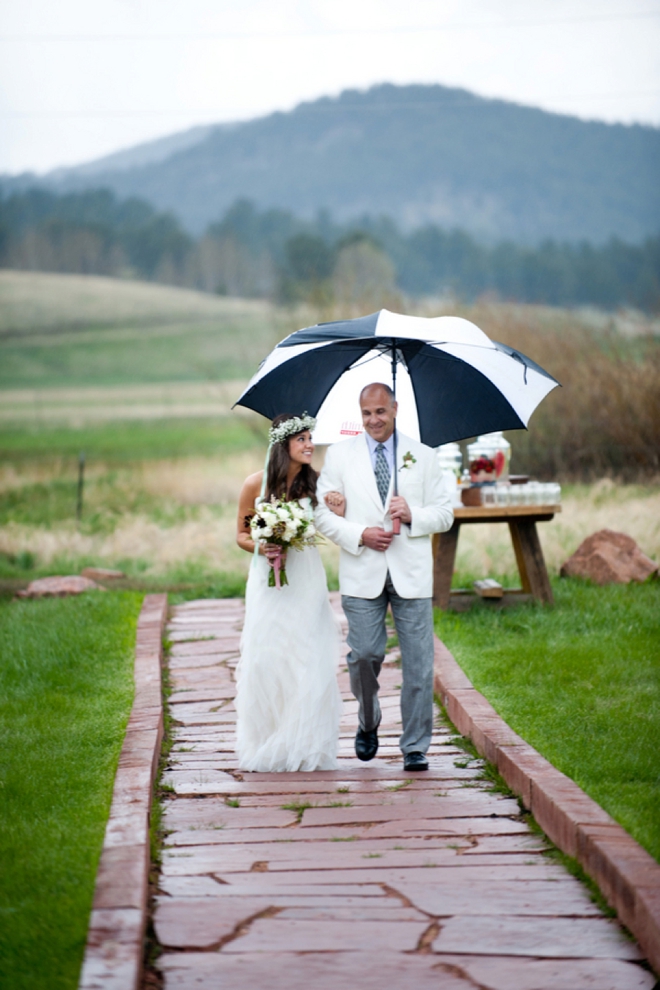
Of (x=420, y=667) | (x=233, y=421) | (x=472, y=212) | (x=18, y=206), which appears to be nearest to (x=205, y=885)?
(x=420, y=667)

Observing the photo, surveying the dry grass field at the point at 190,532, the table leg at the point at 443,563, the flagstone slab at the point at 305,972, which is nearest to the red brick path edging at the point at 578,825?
the flagstone slab at the point at 305,972

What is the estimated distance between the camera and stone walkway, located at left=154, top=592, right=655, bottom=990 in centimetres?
367

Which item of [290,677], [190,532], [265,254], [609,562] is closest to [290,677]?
[290,677]

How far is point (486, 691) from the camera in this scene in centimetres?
734

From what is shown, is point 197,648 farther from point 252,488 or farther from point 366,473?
point 366,473

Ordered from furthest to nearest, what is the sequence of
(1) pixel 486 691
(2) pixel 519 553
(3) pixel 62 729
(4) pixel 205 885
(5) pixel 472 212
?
(5) pixel 472 212 < (2) pixel 519 553 < (1) pixel 486 691 < (3) pixel 62 729 < (4) pixel 205 885

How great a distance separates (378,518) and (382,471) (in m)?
0.26

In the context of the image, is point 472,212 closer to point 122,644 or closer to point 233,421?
point 233,421

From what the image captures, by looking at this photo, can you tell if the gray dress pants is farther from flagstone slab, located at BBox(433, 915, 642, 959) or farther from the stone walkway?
flagstone slab, located at BBox(433, 915, 642, 959)

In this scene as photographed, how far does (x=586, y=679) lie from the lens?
7570 millimetres

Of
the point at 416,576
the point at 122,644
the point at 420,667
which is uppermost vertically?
the point at 416,576

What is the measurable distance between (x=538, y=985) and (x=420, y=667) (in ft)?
7.92

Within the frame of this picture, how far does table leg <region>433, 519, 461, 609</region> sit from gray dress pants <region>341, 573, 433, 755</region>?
389 centimetres

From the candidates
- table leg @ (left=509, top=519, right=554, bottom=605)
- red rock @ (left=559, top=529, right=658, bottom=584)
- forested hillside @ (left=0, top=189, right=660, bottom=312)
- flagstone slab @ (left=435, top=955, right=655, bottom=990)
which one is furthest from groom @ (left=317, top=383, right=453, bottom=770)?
forested hillside @ (left=0, top=189, right=660, bottom=312)
